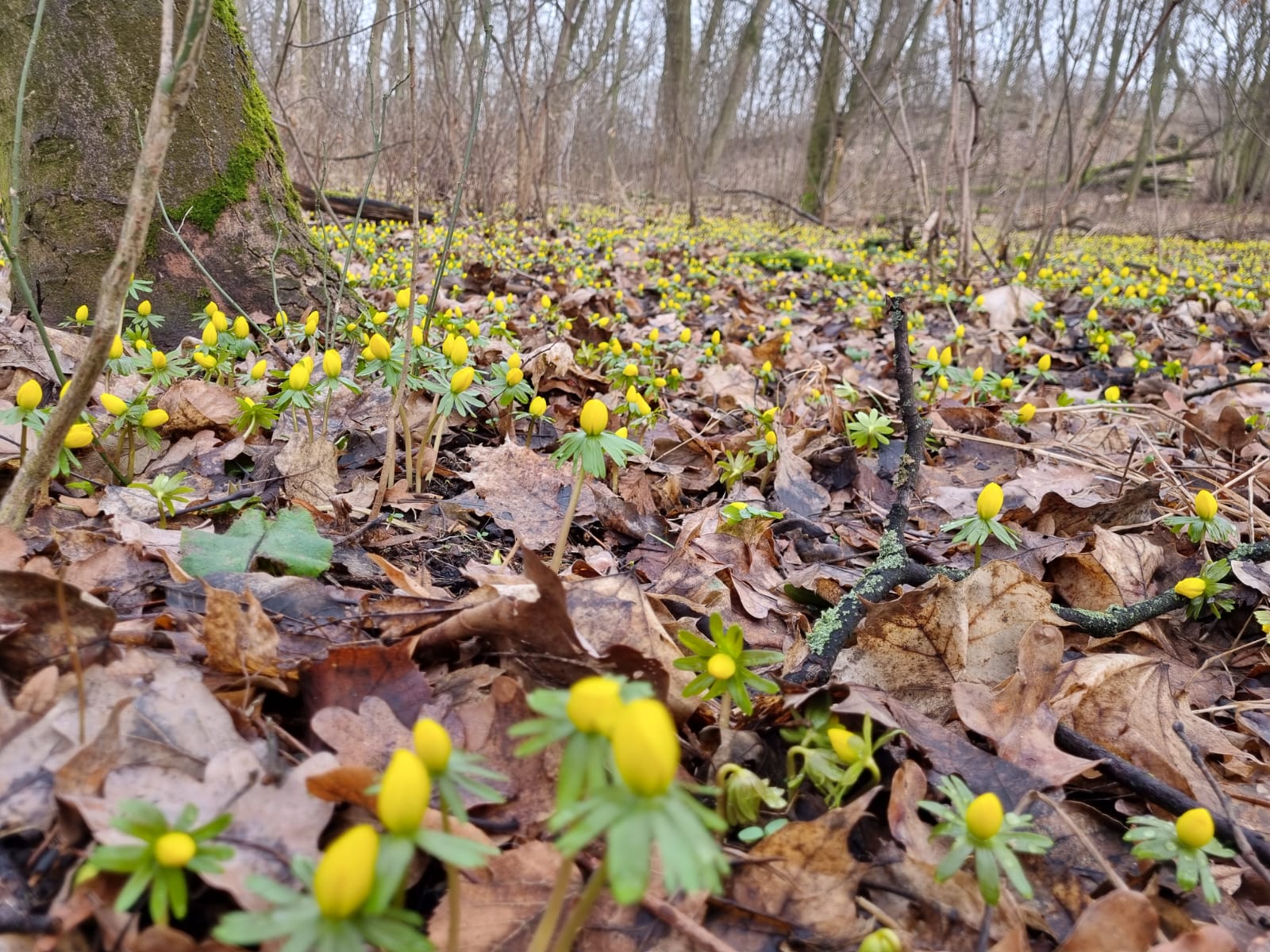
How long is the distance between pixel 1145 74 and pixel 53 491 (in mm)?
18449

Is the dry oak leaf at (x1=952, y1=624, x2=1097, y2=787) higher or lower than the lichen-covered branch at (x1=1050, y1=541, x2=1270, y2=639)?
lower

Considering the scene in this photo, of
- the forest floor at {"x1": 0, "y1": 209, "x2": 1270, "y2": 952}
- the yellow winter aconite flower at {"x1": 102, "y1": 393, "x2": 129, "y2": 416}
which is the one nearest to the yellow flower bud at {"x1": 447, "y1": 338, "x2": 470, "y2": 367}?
the forest floor at {"x1": 0, "y1": 209, "x2": 1270, "y2": 952}

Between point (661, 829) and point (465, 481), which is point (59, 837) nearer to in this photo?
point (661, 829)

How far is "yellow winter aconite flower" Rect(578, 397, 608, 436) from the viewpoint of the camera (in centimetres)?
157

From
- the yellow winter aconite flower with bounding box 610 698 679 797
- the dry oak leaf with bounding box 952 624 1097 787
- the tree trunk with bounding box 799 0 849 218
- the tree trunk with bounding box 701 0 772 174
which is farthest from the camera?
the tree trunk with bounding box 701 0 772 174

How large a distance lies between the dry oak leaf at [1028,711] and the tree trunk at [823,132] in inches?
490

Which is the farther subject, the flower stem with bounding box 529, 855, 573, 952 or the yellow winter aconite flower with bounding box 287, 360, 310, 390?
the yellow winter aconite flower with bounding box 287, 360, 310, 390

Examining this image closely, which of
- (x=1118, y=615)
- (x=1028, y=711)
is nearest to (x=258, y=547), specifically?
(x=1028, y=711)

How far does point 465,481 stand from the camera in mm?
2289

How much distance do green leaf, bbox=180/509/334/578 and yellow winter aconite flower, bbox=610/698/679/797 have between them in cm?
95

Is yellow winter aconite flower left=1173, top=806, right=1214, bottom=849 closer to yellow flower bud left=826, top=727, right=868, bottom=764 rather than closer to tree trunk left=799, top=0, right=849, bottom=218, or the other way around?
yellow flower bud left=826, top=727, right=868, bottom=764

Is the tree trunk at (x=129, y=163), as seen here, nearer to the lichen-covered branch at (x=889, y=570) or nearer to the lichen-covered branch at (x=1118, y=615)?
the lichen-covered branch at (x=889, y=570)

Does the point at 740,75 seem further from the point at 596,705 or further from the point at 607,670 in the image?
Result: the point at 596,705

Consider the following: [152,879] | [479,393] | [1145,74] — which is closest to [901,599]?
[152,879]
